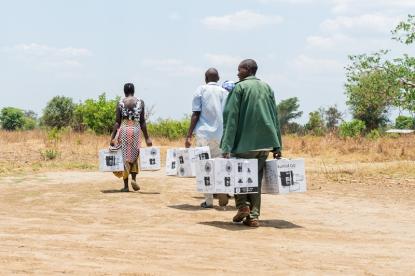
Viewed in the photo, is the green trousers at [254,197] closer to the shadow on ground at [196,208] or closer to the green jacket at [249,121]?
the green jacket at [249,121]

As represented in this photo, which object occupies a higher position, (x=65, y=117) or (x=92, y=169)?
(x=65, y=117)

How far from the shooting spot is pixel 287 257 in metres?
5.54

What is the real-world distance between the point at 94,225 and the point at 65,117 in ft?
186

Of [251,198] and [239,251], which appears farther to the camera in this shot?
[251,198]

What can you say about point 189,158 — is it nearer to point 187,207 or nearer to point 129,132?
point 187,207

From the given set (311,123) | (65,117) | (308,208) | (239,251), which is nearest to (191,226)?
(239,251)

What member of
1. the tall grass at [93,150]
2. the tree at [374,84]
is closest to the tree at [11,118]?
the tall grass at [93,150]

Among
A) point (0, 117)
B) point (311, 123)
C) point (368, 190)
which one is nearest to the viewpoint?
point (368, 190)

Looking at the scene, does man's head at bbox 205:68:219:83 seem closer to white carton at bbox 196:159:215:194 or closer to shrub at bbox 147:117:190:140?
white carton at bbox 196:159:215:194

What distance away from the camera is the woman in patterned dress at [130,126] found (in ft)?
35.0

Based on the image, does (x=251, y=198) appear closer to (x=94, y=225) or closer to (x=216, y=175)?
(x=216, y=175)

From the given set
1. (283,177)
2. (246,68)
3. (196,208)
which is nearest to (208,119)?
(196,208)

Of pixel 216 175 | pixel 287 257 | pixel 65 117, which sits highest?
pixel 65 117

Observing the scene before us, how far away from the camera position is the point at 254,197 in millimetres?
7418
